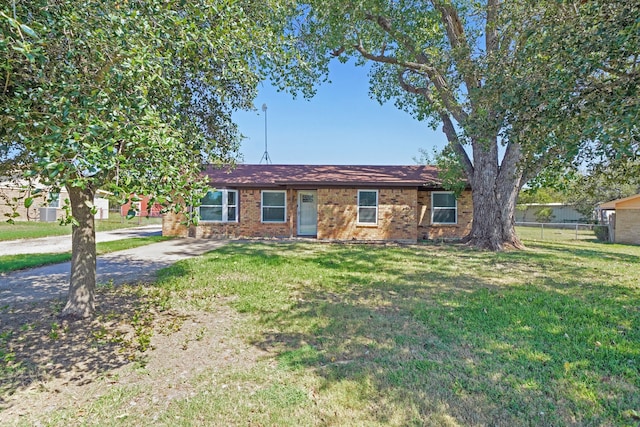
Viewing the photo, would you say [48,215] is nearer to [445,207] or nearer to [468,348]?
[445,207]

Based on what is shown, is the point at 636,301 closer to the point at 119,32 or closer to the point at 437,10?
the point at 119,32

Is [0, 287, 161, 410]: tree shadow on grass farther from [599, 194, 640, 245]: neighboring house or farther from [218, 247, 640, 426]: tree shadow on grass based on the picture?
[599, 194, 640, 245]: neighboring house

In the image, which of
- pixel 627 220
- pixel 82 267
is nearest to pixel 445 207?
pixel 627 220

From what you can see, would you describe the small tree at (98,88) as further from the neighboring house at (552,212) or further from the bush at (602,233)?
the neighboring house at (552,212)

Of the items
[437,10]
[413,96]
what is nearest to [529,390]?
[437,10]

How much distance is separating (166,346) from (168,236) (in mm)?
11924

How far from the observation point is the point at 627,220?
1630 centimetres

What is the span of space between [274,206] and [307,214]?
1.65 m

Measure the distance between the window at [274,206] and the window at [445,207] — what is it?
22.0 feet

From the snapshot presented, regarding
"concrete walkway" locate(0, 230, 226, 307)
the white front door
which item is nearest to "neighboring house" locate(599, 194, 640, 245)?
the white front door

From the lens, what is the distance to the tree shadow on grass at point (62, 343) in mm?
3314

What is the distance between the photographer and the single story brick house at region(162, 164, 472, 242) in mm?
14422

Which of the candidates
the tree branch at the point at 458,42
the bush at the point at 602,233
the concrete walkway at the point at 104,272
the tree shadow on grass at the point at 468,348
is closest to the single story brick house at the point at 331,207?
the concrete walkway at the point at 104,272

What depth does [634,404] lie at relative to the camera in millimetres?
2740
